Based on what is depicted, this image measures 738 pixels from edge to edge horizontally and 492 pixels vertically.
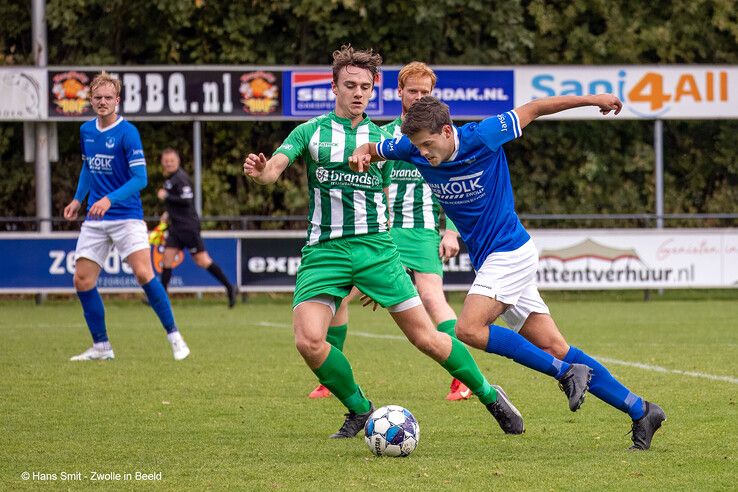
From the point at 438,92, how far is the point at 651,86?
3333 mm

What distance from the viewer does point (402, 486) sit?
17.7 feet

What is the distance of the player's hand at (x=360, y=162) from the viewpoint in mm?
6246

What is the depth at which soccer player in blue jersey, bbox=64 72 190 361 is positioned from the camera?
10.1 metres

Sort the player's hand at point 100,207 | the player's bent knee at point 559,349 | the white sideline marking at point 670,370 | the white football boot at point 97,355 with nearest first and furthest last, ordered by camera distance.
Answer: the player's bent knee at point 559,349
the white sideline marking at point 670,370
the player's hand at point 100,207
the white football boot at point 97,355

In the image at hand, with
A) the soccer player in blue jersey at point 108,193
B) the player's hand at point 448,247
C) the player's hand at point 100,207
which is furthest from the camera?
the soccer player in blue jersey at point 108,193

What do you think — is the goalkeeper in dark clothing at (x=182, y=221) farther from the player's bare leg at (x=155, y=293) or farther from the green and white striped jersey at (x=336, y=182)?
the green and white striped jersey at (x=336, y=182)

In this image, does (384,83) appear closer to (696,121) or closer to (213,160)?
(213,160)

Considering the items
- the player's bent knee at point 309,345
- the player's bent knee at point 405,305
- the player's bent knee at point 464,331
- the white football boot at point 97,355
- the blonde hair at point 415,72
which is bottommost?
the white football boot at point 97,355

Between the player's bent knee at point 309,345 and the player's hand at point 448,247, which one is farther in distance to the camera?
the player's hand at point 448,247

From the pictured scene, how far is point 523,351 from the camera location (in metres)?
6.24

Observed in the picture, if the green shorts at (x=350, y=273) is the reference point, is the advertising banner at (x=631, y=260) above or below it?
below

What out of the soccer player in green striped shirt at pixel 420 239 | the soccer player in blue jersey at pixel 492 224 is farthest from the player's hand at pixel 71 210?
the soccer player in blue jersey at pixel 492 224

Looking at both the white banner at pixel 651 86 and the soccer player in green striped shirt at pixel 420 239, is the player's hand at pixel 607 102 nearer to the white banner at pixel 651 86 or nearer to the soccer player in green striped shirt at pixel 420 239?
the soccer player in green striped shirt at pixel 420 239

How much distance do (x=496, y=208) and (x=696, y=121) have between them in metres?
19.3
